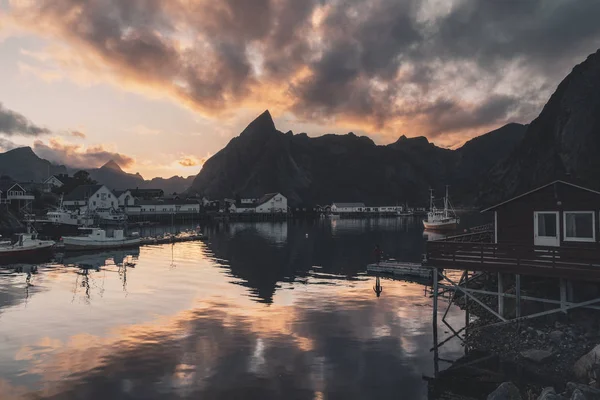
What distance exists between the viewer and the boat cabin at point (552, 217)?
79.0 feet

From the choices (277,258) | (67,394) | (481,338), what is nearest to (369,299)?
(481,338)

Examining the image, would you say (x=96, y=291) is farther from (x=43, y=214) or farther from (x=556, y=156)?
(x=556, y=156)

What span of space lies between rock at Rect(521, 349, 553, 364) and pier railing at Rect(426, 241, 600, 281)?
411 cm

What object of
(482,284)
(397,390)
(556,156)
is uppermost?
(556,156)

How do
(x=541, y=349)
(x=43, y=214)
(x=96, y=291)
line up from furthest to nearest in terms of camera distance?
(x=43, y=214) < (x=96, y=291) < (x=541, y=349)

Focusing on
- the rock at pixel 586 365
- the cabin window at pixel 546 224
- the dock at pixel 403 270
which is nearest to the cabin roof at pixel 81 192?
the dock at pixel 403 270

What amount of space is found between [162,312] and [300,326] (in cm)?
1184

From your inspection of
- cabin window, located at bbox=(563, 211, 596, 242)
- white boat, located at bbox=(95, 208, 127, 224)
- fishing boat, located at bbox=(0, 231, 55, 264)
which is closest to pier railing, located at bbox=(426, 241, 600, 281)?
cabin window, located at bbox=(563, 211, 596, 242)

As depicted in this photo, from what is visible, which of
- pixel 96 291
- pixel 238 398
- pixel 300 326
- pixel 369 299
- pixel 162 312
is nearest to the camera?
pixel 238 398

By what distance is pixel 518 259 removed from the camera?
2345 centimetres

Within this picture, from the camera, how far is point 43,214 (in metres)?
132

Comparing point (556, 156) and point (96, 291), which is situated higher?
point (556, 156)

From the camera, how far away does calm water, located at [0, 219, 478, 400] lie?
19.4 m

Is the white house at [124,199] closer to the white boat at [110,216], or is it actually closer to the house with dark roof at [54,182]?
the white boat at [110,216]
